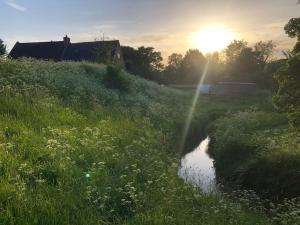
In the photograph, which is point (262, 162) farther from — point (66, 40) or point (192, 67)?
point (192, 67)

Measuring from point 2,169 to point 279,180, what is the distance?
12.3 meters

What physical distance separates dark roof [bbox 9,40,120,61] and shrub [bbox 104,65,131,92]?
36284 mm

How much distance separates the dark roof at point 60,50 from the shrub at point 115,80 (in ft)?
119

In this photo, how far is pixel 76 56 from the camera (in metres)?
80.2

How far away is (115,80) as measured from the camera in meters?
41.3

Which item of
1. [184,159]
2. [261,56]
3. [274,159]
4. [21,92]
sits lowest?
[184,159]

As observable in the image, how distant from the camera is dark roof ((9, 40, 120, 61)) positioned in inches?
3137

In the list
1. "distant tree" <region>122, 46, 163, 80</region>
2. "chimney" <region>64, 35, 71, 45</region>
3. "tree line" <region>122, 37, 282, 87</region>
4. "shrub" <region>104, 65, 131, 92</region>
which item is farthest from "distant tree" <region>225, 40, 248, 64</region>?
"shrub" <region>104, 65, 131, 92</region>

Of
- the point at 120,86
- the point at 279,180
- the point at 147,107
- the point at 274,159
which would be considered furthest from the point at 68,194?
the point at 120,86

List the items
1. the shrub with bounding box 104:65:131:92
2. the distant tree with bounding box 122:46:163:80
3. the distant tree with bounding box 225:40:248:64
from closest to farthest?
1. the shrub with bounding box 104:65:131:92
2. the distant tree with bounding box 122:46:163:80
3. the distant tree with bounding box 225:40:248:64

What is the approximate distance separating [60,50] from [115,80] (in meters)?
44.3

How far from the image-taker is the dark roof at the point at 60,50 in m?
79.7

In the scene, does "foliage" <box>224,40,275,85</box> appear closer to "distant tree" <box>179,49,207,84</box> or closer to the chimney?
"distant tree" <box>179,49,207,84</box>

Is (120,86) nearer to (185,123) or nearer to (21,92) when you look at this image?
(185,123)
